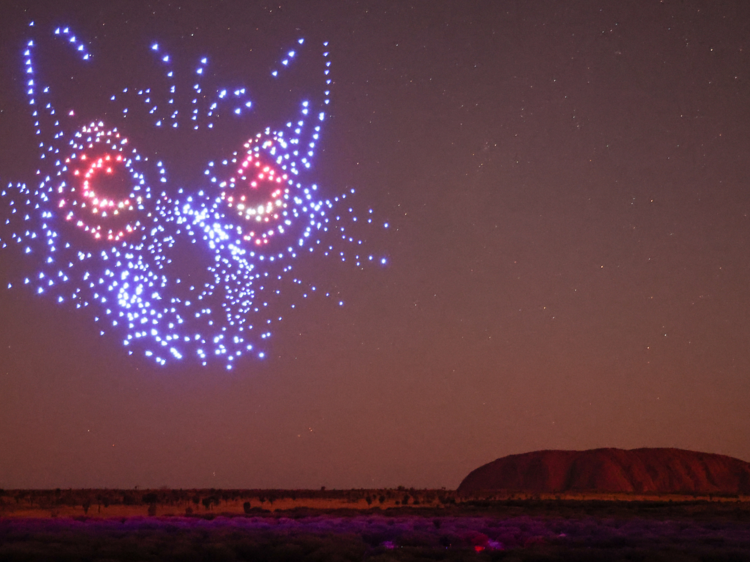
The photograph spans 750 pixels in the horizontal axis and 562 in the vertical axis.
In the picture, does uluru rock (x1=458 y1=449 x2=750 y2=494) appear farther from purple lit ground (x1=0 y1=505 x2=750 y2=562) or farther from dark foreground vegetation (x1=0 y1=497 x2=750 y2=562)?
dark foreground vegetation (x1=0 y1=497 x2=750 y2=562)

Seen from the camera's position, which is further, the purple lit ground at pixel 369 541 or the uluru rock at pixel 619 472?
the uluru rock at pixel 619 472

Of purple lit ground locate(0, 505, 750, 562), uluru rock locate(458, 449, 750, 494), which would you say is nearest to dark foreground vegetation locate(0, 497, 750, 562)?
purple lit ground locate(0, 505, 750, 562)

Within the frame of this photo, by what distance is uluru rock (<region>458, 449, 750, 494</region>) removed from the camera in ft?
347

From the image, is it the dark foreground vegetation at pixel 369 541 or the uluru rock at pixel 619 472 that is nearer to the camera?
the dark foreground vegetation at pixel 369 541

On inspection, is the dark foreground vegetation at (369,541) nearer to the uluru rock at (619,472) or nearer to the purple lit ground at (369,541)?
the purple lit ground at (369,541)

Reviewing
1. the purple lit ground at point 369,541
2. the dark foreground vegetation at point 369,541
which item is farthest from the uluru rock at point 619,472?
the dark foreground vegetation at point 369,541

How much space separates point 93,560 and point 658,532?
16022 mm

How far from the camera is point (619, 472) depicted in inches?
4272

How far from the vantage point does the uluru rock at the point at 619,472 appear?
106m

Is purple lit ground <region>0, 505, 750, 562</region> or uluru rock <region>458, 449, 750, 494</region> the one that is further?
uluru rock <region>458, 449, 750, 494</region>

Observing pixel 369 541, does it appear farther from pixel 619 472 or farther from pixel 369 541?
pixel 619 472

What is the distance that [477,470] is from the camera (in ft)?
423

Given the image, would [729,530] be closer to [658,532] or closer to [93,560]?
[658,532]

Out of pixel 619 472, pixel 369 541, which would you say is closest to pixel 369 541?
pixel 369 541
